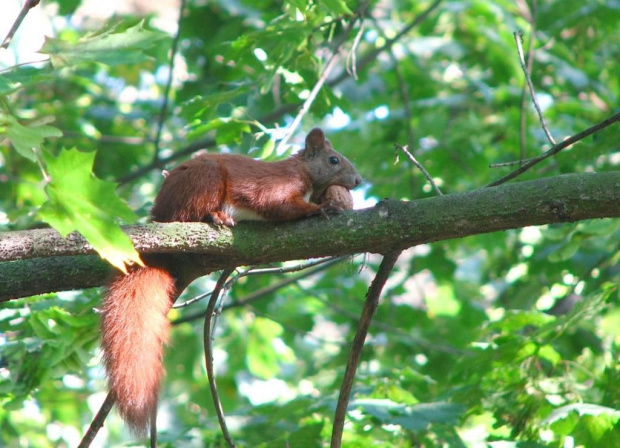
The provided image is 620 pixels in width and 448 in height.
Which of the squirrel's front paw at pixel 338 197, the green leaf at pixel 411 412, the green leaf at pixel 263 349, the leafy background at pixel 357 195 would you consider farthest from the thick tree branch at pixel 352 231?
the green leaf at pixel 263 349

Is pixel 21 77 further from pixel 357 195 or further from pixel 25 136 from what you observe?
pixel 357 195

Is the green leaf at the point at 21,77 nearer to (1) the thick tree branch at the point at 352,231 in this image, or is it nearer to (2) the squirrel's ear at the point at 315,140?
(1) the thick tree branch at the point at 352,231

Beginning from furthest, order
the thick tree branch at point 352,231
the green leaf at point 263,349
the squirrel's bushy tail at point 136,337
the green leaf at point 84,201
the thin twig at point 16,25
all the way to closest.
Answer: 1. the green leaf at point 263,349
2. the squirrel's bushy tail at point 136,337
3. the thick tree branch at point 352,231
4. the thin twig at point 16,25
5. the green leaf at point 84,201

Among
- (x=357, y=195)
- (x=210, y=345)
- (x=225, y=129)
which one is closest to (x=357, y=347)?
(x=210, y=345)

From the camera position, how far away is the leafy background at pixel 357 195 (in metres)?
3.03

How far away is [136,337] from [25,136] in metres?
1.01

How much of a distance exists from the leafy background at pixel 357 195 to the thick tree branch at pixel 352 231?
314 mm

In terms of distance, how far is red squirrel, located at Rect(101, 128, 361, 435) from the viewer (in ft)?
8.11

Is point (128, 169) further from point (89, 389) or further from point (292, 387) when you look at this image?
point (292, 387)

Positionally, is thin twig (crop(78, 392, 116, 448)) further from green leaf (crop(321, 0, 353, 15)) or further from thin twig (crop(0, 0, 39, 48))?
green leaf (crop(321, 0, 353, 15))

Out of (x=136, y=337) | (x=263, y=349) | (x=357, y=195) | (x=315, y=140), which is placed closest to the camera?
(x=136, y=337)

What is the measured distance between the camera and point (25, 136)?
1.74 m

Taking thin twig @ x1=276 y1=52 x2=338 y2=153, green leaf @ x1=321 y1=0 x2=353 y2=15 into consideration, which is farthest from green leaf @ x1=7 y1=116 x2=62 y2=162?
thin twig @ x1=276 y1=52 x2=338 y2=153

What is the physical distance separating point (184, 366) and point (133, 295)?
4602 millimetres
